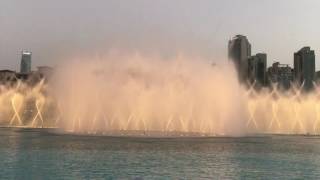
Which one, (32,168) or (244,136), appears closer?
(32,168)

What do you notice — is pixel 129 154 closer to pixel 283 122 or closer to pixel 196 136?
pixel 196 136

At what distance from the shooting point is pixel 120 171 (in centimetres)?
4266

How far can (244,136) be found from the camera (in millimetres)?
91875

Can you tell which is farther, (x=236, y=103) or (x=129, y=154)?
(x=236, y=103)

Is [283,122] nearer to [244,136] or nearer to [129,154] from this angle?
[244,136]

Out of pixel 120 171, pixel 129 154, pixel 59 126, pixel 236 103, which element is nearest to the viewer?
pixel 120 171

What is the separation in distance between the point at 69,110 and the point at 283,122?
124 ft

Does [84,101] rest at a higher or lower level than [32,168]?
higher

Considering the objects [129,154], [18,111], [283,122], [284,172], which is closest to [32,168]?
[129,154]

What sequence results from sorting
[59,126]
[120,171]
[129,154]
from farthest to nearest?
[59,126] → [129,154] → [120,171]

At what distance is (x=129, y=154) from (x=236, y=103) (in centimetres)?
3389

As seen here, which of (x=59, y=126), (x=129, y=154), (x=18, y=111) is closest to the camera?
(x=129, y=154)

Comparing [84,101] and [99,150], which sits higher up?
[84,101]

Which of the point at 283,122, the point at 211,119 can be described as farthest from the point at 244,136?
the point at 283,122
